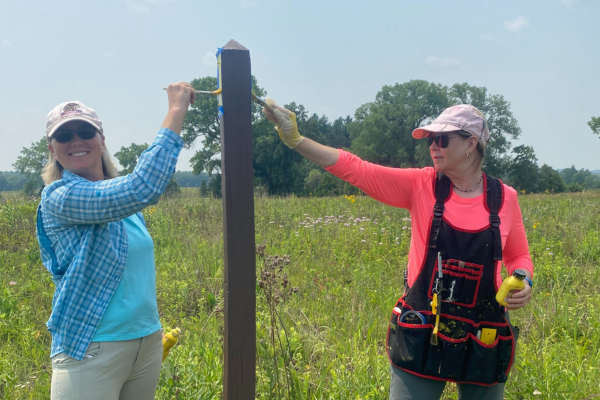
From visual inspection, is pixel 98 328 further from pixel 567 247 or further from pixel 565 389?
pixel 567 247

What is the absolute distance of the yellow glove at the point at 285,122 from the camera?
184cm

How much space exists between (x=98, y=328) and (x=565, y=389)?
2.56 metres

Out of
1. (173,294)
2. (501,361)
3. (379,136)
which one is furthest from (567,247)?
(379,136)

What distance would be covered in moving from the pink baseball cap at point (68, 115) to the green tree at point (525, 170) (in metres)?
51.4

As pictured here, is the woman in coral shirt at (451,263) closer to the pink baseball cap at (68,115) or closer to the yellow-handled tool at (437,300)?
the yellow-handled tool at (437,300)

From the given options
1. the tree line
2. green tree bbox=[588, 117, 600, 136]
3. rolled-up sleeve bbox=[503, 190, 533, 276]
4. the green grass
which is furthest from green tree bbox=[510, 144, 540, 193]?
rolled-up sleeve bbox=[503, 190, 533, 276]

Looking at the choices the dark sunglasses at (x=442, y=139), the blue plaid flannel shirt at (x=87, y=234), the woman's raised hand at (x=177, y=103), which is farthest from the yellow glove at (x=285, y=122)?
the dark sunglasses at (x=442, y=139)

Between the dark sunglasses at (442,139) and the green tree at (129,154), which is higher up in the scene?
the green tree at (129,154)

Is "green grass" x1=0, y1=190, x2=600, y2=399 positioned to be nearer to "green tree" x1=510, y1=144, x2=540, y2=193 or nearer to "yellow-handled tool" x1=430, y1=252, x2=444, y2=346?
"yellow-handled tool" x1=430, y1=252, x2=444, y2=346

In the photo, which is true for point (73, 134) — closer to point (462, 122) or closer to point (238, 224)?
point (238, 224)

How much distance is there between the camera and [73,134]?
1.56 meters

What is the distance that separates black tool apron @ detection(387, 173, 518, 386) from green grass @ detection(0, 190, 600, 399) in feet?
1.96

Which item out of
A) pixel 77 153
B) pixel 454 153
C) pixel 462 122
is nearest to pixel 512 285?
pixel 454 153

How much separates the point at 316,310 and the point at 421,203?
203cm
